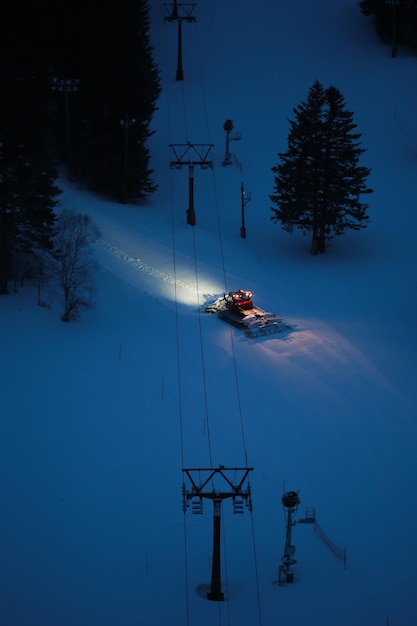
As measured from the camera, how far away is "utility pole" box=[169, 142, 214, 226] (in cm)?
4388

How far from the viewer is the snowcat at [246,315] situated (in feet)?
114

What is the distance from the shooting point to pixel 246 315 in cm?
3503

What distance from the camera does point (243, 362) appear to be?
32.6m

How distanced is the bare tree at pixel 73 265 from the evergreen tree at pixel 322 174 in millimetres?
9094

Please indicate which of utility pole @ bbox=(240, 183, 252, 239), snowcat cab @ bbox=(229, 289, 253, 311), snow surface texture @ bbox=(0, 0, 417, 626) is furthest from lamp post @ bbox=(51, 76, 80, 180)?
snowcat cab @ bbox=(229, 289, 253, 311)

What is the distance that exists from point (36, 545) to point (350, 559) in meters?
Result: 7.60

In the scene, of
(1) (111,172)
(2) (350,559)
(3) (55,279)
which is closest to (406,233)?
(1) (111,172)

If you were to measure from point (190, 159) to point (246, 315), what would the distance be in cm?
1657

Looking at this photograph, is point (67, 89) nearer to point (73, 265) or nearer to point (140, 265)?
point (140, 265)

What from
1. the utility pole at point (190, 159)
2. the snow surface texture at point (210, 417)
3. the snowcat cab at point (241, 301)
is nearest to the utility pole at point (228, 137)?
the snow surface texture at point (210, 417)

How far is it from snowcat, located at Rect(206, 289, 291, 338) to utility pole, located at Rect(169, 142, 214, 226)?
8711mm

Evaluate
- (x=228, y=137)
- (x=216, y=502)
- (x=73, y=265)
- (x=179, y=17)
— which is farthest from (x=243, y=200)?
(x=216, y=502)

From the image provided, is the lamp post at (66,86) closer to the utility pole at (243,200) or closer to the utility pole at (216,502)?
the utility pole at (243,200)

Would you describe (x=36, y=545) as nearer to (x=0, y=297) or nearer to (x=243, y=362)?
(x=243, y=362)
